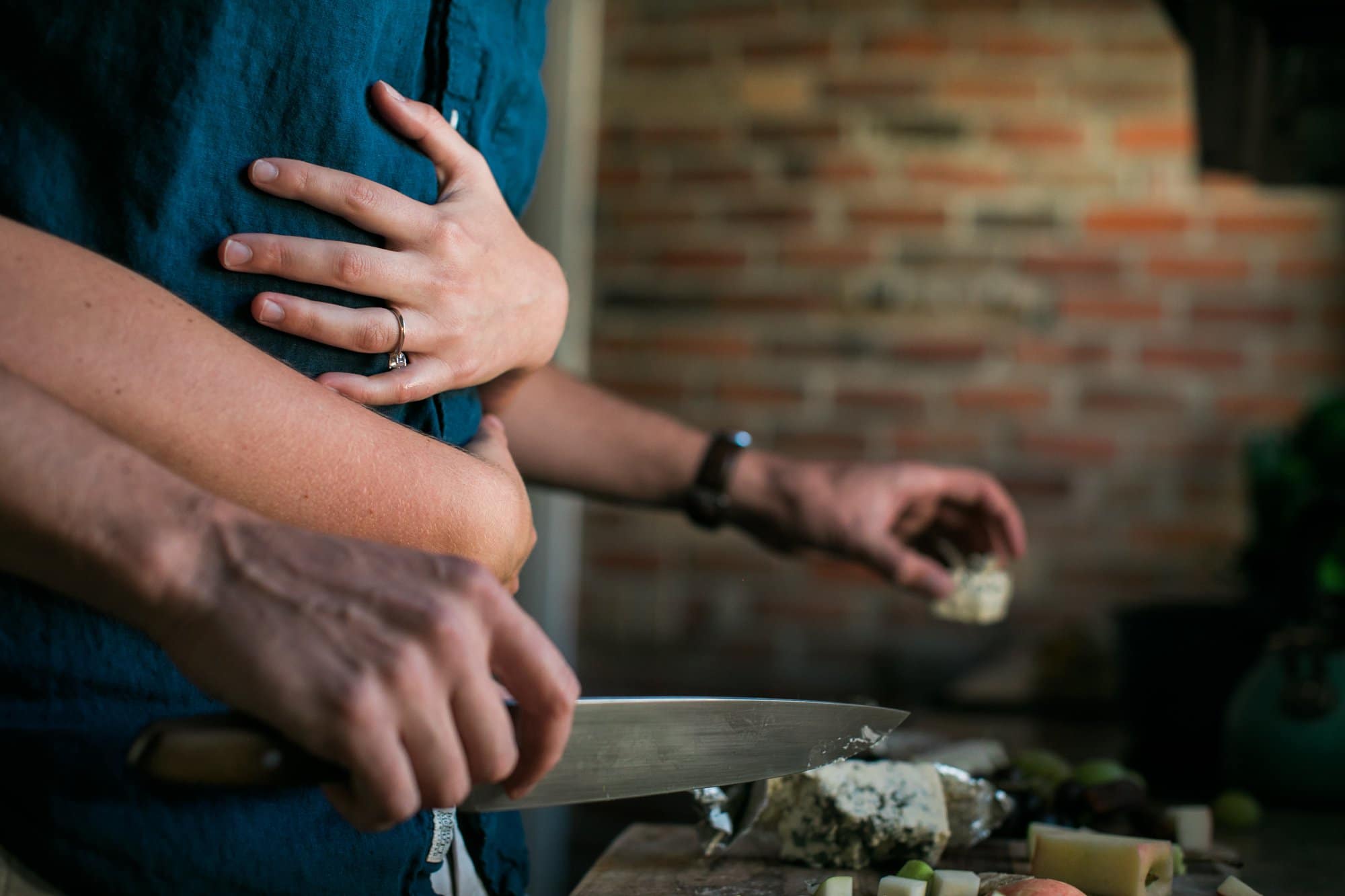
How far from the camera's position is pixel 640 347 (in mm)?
2498

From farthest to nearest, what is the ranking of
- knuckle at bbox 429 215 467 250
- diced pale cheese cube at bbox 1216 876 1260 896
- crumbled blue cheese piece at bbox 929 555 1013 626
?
1. crumbled blue cheese piece at bbox 929 555 1013 626
2. diced pale cheese cube at bbox 1216 876 1260 896
3. knuckle at bbox 429 215 467 250

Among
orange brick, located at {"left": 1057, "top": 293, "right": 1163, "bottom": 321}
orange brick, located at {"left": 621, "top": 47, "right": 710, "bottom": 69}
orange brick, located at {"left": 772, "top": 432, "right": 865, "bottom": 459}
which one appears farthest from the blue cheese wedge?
orange brick, located at {"left": 621, "top": 47, "right": 710, "bottom": 69}

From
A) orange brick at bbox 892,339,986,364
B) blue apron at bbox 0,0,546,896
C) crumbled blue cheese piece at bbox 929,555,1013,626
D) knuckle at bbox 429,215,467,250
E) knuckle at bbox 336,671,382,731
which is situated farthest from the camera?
orange brick at bbox 892,339,986,364

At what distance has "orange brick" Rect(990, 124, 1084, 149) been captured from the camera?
92.6 inches

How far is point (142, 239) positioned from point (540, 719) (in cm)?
28

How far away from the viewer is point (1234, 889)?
2.30ft

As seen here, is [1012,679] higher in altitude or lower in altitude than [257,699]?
lower

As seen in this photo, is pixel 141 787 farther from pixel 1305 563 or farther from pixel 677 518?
pixel 677 518

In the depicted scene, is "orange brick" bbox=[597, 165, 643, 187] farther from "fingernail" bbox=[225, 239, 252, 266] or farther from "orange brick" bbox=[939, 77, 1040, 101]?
"fingernail" bbox=[225, 239, 252, 266]

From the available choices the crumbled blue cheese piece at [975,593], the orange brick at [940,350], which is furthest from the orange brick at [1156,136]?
the crumbled blue cheese piece at [975,593]

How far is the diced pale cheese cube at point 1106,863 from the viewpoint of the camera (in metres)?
0.66

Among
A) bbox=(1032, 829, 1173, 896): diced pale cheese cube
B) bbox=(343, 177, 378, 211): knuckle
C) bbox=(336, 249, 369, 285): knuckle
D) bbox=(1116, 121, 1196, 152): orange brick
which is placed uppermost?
bbox=(1116, 121, 1196, 152): orange brick

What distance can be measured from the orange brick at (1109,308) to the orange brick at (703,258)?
2.22 feet

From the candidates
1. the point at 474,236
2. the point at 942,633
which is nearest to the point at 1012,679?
the point at 942,633
